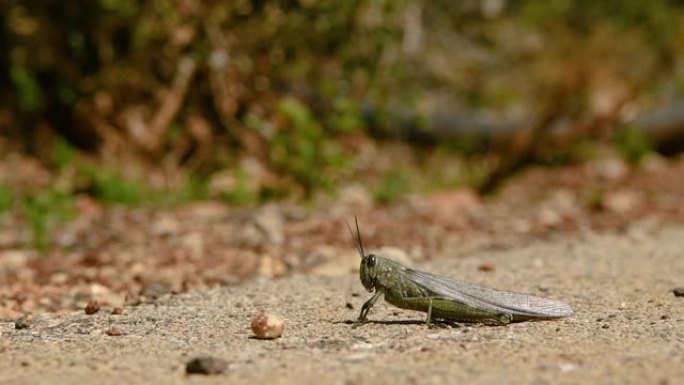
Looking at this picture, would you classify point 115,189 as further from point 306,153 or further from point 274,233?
point 274,233

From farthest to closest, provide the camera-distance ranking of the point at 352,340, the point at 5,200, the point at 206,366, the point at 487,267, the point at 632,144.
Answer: the point at 632,144 → the point at 5,200 → the point at 487,267 → the point at 352,340 → the point at 206,366

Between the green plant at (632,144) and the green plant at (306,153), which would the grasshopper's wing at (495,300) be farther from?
the green plant at (632,144)

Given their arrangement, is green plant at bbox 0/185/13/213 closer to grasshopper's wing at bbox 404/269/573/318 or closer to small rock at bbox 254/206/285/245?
small rock at bbox 254/206/285/245

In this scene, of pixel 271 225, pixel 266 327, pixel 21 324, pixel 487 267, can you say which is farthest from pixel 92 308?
pixel 271 225

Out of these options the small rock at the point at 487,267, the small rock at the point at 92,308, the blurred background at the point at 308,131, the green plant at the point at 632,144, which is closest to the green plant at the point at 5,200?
the blurred background at the point at 308,131

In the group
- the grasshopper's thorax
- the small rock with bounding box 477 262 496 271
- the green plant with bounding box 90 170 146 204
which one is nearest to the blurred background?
the green plant with bounding box 90 170 146 204

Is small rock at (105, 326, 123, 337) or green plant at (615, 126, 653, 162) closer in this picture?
small rock at (105, 326, 123, 337)
